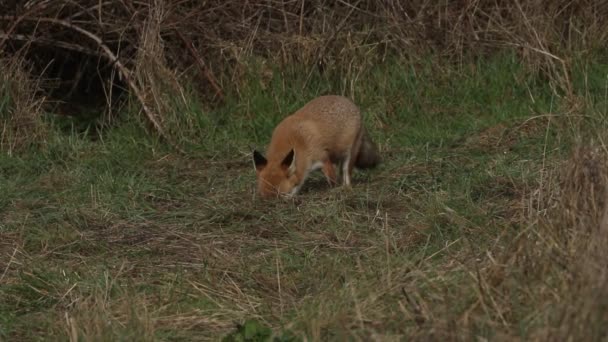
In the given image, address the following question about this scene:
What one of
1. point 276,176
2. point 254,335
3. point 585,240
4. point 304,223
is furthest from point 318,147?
point 585,240

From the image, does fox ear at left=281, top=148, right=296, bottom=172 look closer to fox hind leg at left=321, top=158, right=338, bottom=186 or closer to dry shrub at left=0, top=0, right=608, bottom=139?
fox hind leg at left=321, top=158, right=338, bottom=186

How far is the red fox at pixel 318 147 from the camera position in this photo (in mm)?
8055

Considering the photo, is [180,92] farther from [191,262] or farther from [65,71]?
[191,262]

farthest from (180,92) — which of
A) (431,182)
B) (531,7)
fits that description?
(531,7)

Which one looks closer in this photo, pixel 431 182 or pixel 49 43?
pixel 431 182

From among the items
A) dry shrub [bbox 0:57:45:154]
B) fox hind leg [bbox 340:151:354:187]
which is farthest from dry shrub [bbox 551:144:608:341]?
dry shrub [bbox 0:57:45:154]

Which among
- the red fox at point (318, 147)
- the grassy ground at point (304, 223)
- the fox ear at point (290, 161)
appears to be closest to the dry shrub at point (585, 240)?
the grassy ground at point (304, 223)

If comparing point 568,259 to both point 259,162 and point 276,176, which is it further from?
point 259,162

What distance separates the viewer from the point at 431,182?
8141 millimetres

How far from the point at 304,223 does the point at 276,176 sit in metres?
0.74

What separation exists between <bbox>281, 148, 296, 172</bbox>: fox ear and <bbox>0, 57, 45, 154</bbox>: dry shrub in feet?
8.01

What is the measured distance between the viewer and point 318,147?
838cm

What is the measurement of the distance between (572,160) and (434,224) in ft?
4.72

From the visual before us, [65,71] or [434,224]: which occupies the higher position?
[434,224]
